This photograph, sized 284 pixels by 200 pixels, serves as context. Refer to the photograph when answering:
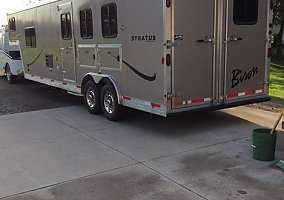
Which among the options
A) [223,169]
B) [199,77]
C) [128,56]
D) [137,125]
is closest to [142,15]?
[128,56]

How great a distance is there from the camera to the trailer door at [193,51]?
6.52 m

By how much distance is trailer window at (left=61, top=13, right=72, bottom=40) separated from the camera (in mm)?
9506

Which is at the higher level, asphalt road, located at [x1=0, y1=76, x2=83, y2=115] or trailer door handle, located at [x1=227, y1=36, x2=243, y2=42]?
trailer door handle, located at [x1=227, y1=36, x2=243, y2=42]

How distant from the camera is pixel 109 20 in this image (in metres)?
7.88

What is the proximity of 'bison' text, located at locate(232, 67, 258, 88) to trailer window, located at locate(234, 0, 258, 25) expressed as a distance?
0.87m

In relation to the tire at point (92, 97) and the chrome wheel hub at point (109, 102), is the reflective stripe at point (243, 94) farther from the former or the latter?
the tire at point (92, 97)

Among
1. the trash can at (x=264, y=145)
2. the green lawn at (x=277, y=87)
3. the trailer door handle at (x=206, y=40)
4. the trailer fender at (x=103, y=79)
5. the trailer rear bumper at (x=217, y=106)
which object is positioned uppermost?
the trailer door handle at (x=206, y=40)

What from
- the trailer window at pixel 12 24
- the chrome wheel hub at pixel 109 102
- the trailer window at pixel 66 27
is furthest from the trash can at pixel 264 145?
the trailer window at pixel 12 24

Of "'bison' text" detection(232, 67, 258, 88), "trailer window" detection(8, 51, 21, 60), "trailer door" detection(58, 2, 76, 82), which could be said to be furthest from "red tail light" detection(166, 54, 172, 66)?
"trailer window" detection(8, 51, 21, 60)

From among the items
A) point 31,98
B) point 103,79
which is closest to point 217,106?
point 103,79

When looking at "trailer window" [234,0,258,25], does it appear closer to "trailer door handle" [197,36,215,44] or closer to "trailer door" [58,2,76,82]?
"trailer door handle" [197,36,215,44]

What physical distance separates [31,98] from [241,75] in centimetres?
675

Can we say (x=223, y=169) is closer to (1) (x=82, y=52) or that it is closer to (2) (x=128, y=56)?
(2) (x=128, y=56)

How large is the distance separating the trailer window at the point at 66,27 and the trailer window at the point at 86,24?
0.65 m
